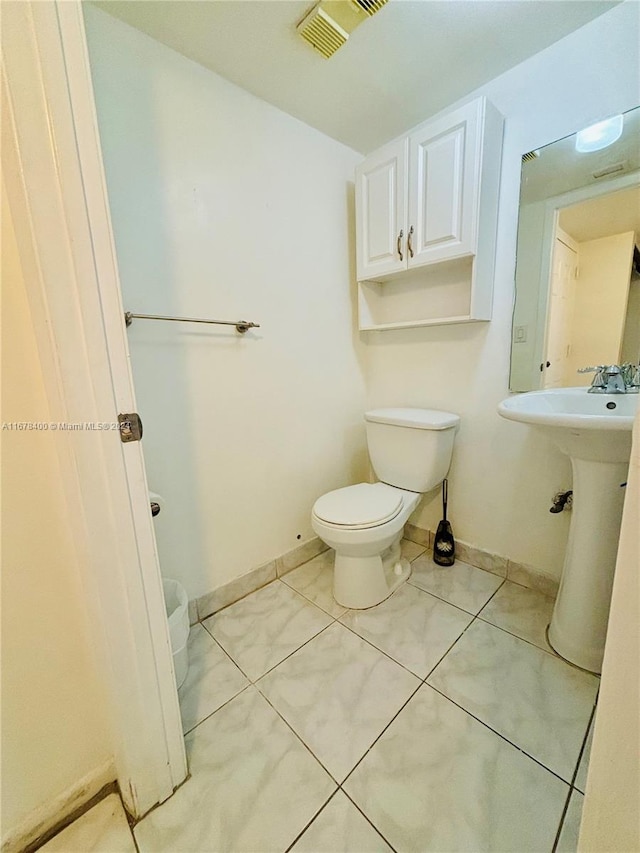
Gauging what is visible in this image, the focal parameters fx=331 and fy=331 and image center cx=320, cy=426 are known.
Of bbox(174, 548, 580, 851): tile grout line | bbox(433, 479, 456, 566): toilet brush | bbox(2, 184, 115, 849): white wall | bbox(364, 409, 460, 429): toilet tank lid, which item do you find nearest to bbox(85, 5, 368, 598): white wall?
bbox(364, 409, 460, 429): toilet tank lid

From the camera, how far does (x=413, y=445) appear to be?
1540 mm

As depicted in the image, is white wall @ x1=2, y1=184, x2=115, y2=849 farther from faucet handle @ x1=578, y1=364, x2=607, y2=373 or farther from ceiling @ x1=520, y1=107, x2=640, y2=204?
ceiling @ x1=520, y1=107, x2=640, y2=204

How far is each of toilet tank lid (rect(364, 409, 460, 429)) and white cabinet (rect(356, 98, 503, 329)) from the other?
16.6 inches

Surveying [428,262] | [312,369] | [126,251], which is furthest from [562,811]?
[126,251]

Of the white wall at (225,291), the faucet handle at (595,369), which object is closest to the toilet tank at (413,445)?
the white wall at (225,291)

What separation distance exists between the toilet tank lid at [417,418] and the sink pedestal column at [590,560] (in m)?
0.51

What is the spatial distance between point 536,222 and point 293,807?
1997 mm

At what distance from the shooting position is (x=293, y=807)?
0.80 meters

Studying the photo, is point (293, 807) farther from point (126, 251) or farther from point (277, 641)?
point (126, 251)

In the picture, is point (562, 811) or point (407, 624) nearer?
point (562, 811)

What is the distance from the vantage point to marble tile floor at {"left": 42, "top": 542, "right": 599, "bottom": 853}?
0.76 metres

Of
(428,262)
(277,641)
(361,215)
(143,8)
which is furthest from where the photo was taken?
(361,215)

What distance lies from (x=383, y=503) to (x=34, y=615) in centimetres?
113

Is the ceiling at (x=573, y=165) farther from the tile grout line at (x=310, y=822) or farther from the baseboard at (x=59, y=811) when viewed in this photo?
the baseboard at (x=59, y=811)
